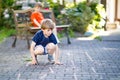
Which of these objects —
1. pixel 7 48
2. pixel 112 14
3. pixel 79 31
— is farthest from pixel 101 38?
pixel 112 14

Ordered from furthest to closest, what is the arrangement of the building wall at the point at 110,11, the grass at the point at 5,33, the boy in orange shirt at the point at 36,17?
1. the building wall at the point at 110,11
2. the grass at the point at 5,33
3. the boy in orange shirt at the point at 36,17

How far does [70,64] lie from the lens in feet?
26.6

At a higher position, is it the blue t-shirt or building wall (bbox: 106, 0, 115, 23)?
the blue t-shirt

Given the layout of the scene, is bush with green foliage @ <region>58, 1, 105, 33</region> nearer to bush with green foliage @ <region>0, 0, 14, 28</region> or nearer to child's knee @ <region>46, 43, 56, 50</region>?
bush with green foliage @ <region>0, 0, 14, 28</region>

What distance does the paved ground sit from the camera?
6.89m

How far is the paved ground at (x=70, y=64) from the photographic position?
6895mm

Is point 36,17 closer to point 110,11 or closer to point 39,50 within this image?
point 39,50

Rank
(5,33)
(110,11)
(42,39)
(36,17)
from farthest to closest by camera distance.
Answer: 1. (110,11)
2. (5,33)
3. (36,17)
4. (42,39)

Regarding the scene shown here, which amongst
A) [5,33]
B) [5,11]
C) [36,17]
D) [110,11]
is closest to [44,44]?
[36,17]

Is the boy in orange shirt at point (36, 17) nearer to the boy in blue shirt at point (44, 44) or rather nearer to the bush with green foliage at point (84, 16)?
the boy in blue shirt at point (44, 44)

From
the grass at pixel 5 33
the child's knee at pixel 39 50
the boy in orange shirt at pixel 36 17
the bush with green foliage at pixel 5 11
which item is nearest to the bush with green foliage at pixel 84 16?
the grass at pixel 5 33

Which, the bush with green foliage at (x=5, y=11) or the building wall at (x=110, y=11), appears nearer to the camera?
the bush with green foliage at (x=5, y=11)

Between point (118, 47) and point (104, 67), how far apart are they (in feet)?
10.8

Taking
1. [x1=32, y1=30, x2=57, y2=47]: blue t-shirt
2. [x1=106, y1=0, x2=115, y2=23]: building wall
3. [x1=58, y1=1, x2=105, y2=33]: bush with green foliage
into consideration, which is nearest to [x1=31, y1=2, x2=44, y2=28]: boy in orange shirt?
[x1=32, y1=30, x2=57, y2=47]: blue t-shirt
